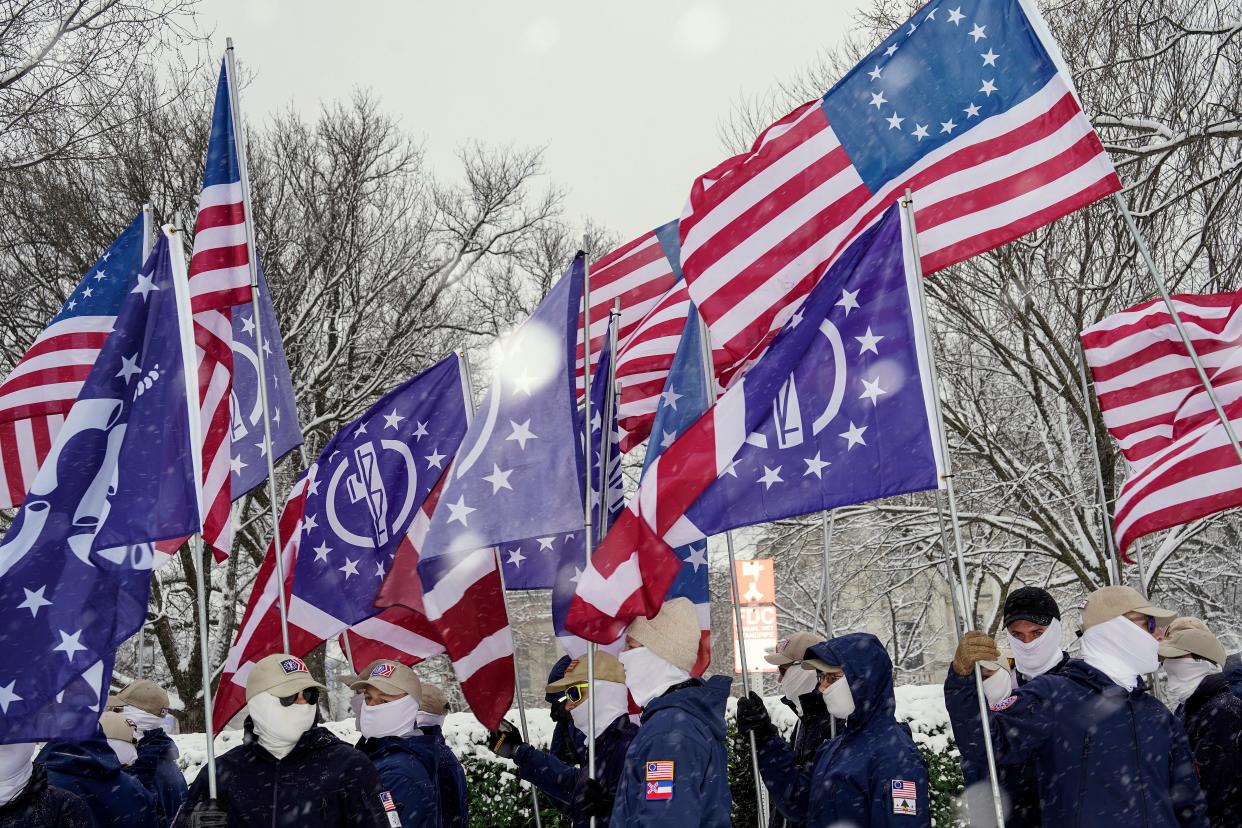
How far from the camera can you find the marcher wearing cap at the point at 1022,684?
5.29 m

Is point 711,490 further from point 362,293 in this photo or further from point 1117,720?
point 362,293

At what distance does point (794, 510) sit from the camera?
500 centimetres

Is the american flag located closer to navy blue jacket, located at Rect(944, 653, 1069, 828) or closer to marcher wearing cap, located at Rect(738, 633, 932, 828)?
marcher wearing cap, located at Rect(738, 633, 932, 828)

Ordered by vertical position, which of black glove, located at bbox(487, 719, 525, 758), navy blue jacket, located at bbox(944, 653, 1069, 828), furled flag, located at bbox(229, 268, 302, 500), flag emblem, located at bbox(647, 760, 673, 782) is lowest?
navy blue jacket, located at bbox(944, 653, 1069, 828)

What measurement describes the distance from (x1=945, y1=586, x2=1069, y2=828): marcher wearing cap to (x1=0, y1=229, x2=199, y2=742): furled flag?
3.37 meters

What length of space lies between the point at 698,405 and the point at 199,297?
292 centimetres

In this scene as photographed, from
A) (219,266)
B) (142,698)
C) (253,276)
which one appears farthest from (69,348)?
(142,698)

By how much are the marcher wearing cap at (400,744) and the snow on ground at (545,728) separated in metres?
4.54

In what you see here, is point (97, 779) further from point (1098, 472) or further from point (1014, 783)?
point (1098, 472)

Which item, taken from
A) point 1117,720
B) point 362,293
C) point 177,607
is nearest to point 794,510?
point 1117,720

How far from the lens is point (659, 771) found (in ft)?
14.1

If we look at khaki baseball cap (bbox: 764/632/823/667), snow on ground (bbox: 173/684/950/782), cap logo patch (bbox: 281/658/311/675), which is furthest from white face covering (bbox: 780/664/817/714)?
snow on ground (bbox: 173/684/950/782)

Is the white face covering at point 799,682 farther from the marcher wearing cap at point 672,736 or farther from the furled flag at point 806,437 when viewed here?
the marcher wearing cap at point 672,736

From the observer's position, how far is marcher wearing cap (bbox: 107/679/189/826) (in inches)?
276
